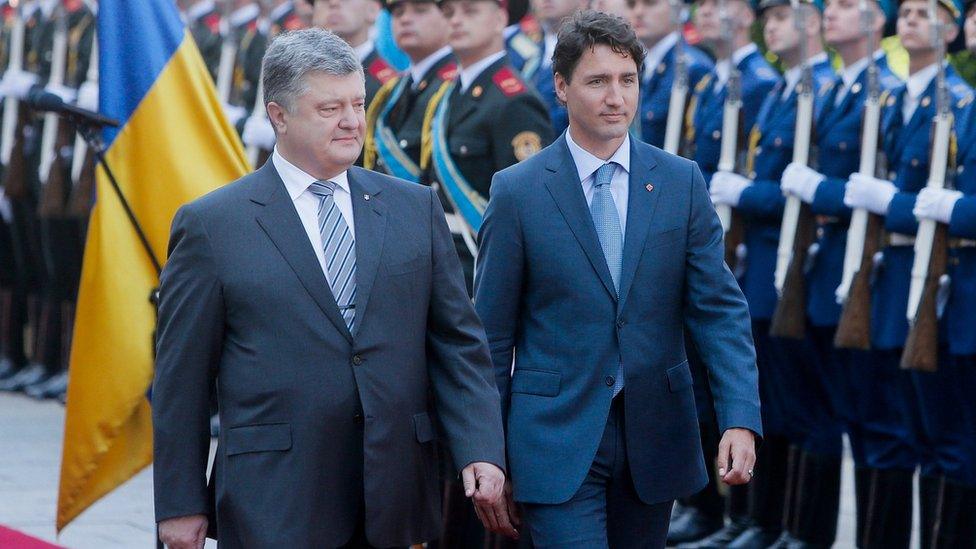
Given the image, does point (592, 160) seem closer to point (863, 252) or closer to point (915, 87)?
point (863, 252)

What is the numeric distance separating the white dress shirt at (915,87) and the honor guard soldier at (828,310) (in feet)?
0.44

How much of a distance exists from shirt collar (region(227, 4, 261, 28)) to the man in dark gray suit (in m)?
6.56

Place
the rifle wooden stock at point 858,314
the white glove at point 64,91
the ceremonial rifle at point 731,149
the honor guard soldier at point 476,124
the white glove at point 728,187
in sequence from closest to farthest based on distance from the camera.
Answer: the rifle wooden stock at point 858,314 < the honor guard soldier at point 476,124 < the white glove at point 728,187 < the ceremonial rifle at point 731,149 < the white glove at point 64,91

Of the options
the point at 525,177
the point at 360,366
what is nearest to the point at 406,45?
the point at 525,177

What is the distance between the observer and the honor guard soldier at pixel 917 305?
20.1 ft

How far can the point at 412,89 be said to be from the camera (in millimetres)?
6922

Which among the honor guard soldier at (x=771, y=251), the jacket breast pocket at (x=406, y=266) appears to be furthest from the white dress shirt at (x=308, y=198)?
the honor guard soldier at (x=771, y=251)

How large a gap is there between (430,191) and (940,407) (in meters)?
2.66

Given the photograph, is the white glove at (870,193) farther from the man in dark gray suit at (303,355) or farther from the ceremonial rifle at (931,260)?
the man in dark gray suit at (303,355)

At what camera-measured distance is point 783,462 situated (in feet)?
23.2

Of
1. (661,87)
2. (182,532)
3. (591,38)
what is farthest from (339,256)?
(661,87)

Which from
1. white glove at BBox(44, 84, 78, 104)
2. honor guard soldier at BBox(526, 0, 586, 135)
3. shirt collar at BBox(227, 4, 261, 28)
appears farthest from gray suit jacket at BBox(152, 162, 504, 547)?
shirt collar at BBox(227, 4, 261, 28)

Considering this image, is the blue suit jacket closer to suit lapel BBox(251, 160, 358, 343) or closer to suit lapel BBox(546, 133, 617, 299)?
suit lapel BBox(546, 133, 617, 299)

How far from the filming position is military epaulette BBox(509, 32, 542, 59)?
9297 millimetres
